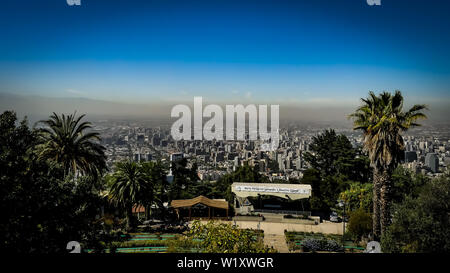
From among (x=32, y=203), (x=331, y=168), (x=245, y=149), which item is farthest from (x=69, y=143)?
(x=245, y=149)

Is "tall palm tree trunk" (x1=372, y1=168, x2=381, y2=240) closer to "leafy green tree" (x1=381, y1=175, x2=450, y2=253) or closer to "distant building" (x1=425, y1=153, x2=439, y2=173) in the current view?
"leafy green tree" (x1=381, y1=175, x2=450, y2=253)

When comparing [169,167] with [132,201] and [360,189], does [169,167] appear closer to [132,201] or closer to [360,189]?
[132,201]

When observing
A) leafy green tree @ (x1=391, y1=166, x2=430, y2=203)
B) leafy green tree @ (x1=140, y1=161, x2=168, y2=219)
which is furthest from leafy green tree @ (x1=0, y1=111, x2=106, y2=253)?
leafy green tree @ (x1=391, y1=166, x2=430, y2=203)

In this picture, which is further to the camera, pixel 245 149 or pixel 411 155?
pixel 245 149

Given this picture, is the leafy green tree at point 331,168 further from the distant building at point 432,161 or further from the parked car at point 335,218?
the distant building at point 432,161

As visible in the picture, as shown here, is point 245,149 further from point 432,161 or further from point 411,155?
point 432,161

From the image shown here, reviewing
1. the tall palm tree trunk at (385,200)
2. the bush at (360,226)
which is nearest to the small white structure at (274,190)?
the bush at (360,226)
